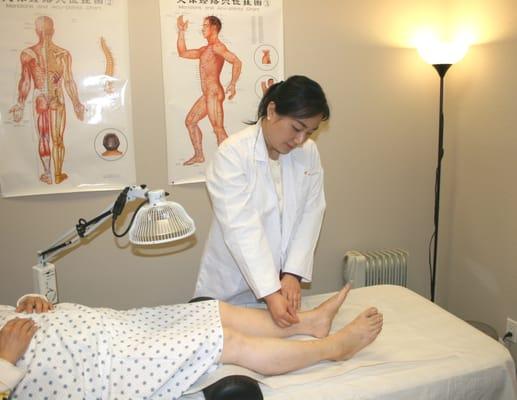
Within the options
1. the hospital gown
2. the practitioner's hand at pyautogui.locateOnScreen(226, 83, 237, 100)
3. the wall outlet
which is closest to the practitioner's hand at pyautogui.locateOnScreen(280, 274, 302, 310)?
the hospital gown

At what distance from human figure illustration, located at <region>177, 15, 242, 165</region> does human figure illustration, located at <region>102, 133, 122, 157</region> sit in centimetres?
31

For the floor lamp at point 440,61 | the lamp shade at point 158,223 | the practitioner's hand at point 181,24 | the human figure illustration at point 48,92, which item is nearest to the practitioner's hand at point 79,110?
the human figure illustration at point 48,92

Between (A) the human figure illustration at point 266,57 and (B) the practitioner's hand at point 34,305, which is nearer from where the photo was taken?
(B) the practitioner's hand at point 34,305

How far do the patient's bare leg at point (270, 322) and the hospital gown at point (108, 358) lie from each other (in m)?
0.13

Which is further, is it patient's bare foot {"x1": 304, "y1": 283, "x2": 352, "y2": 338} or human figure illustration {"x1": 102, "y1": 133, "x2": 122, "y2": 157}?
human figure illustration {"x1": 102, "y1": 133, "x2": 122, "y2": 157}

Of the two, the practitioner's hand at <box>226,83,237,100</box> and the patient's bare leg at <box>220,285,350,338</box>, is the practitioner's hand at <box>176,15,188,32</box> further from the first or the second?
the patient's bare leg at <box>220,285,350,338</box>

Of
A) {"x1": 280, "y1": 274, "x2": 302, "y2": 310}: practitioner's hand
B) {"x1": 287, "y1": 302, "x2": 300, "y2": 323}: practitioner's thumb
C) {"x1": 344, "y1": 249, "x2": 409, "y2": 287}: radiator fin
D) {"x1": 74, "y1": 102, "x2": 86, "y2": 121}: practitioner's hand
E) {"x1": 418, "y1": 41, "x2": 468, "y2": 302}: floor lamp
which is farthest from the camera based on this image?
{"x1": 344, "y1": 249, "x2": 409, "y2": 287}: radiator fin

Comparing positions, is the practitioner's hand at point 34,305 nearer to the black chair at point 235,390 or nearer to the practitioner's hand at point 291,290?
the black chair at point 235,390

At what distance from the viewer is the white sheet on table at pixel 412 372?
133 cm

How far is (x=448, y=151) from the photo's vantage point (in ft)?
8.57

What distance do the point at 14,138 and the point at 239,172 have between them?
1053mm

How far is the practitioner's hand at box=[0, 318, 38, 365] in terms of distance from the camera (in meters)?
1.27

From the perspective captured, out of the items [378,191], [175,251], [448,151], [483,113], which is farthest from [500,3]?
[175,251]

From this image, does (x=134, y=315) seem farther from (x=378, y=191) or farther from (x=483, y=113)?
(x=483, y=113)
